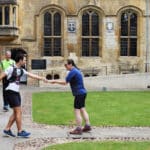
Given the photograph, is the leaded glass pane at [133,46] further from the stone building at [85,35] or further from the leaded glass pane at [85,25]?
the leaded glass pane at [85,25]

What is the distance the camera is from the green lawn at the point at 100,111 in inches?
615

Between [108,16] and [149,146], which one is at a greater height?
[108,16]

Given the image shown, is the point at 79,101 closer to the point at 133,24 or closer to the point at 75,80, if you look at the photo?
the point at 75,80

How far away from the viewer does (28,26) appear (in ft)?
117

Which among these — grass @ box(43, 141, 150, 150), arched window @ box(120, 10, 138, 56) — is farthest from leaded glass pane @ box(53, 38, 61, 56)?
grass @ box(43, 141, 150, 150)

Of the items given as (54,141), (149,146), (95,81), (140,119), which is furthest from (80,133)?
(95,81)

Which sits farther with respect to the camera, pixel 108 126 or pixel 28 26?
pixel 28 26

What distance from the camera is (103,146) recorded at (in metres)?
11.6

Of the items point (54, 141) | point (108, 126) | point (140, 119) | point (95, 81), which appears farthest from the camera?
point (95, 81)

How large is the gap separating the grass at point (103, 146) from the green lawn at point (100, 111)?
3.11 meters

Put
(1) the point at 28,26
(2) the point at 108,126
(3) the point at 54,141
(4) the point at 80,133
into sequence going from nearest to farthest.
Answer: (3) the point at 54,141, (4) the point at 80,133, (2) the point at 108,126, (1) the point at 28,26

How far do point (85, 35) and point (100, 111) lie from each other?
18666 millimetres

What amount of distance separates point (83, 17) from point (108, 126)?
22356mm

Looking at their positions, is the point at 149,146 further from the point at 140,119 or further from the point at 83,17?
the point at 83,17
